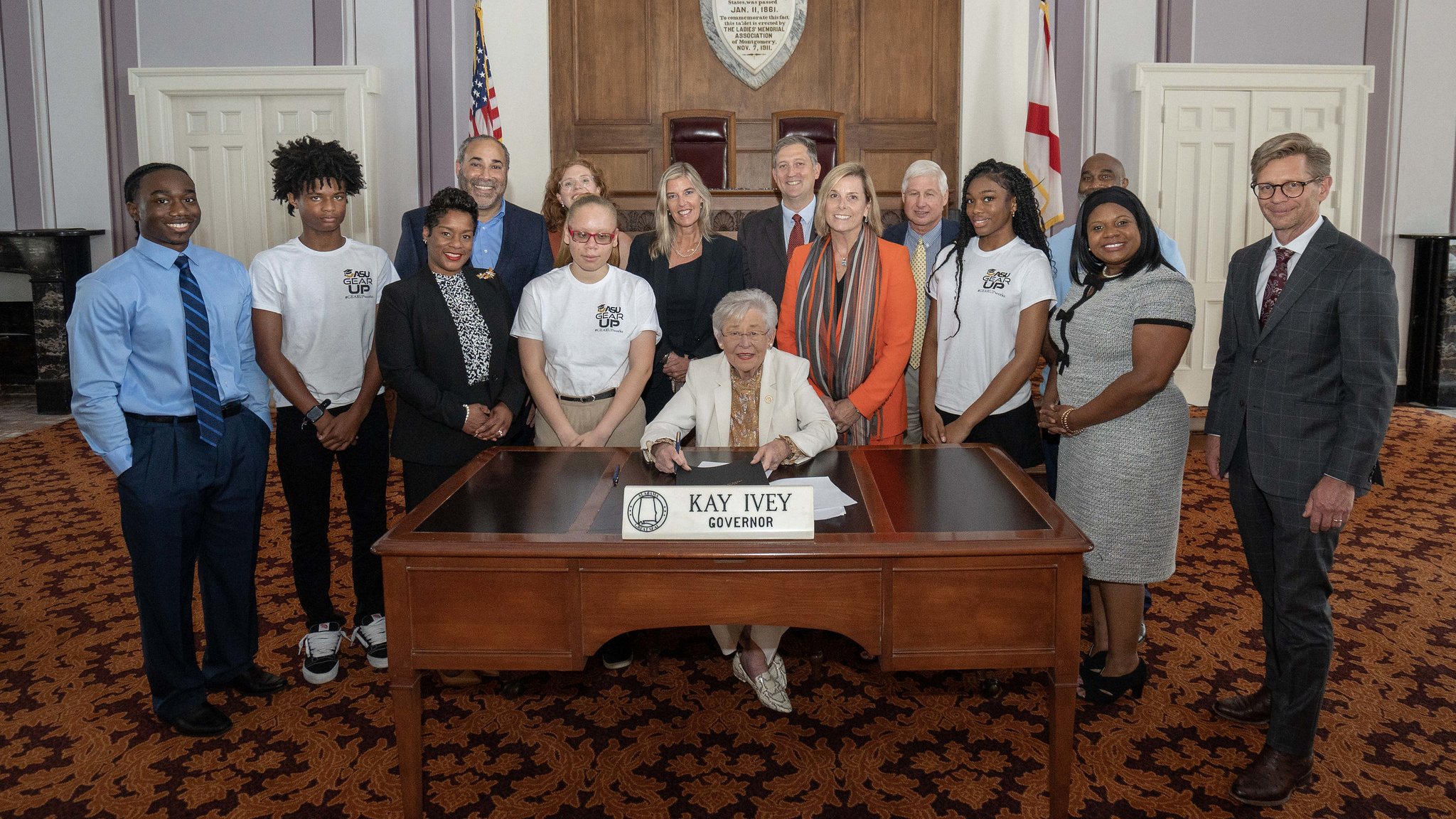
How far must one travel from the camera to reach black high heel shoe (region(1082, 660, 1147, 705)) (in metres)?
2.69

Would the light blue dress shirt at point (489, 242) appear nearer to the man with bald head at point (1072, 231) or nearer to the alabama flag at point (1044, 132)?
the man with bald head at point (1072, 231)

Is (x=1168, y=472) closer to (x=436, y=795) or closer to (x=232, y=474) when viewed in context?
(x=436, y=795)

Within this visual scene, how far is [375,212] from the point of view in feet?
23.1

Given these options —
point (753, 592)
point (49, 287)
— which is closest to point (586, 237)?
point (753, 592)

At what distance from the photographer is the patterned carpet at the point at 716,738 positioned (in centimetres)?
228

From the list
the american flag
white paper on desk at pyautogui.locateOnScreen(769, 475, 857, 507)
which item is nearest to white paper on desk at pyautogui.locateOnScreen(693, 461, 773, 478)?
white paper on desk at pyautogui.locateOnScreen(769, 475, 857, 507)

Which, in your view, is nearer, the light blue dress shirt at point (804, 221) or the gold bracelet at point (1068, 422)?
the gold bracelet at point (1068, 422)

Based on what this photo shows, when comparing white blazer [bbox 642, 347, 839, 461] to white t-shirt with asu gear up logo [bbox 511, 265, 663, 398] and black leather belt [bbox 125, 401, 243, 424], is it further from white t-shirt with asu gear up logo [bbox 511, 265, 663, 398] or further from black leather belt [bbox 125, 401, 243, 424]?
black leather belt [bbox 125, 401, 243, 424]

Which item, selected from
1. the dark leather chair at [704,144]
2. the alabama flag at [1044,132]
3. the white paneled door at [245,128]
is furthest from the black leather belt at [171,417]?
the alabama flag at [1044,132]

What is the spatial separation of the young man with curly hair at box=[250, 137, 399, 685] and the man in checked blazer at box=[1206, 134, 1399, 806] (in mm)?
2430

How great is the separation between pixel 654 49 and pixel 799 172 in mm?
4169

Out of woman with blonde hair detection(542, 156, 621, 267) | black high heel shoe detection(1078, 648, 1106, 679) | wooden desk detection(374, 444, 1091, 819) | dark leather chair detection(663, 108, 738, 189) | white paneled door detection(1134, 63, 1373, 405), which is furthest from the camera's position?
white paneled door detection(1134, 63, 1373, 405)

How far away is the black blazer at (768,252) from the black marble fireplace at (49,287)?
5.75 m

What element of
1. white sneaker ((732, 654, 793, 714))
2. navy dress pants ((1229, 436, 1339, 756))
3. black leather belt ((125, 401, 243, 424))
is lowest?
white sneaker ((732, 654, 793, 714))
